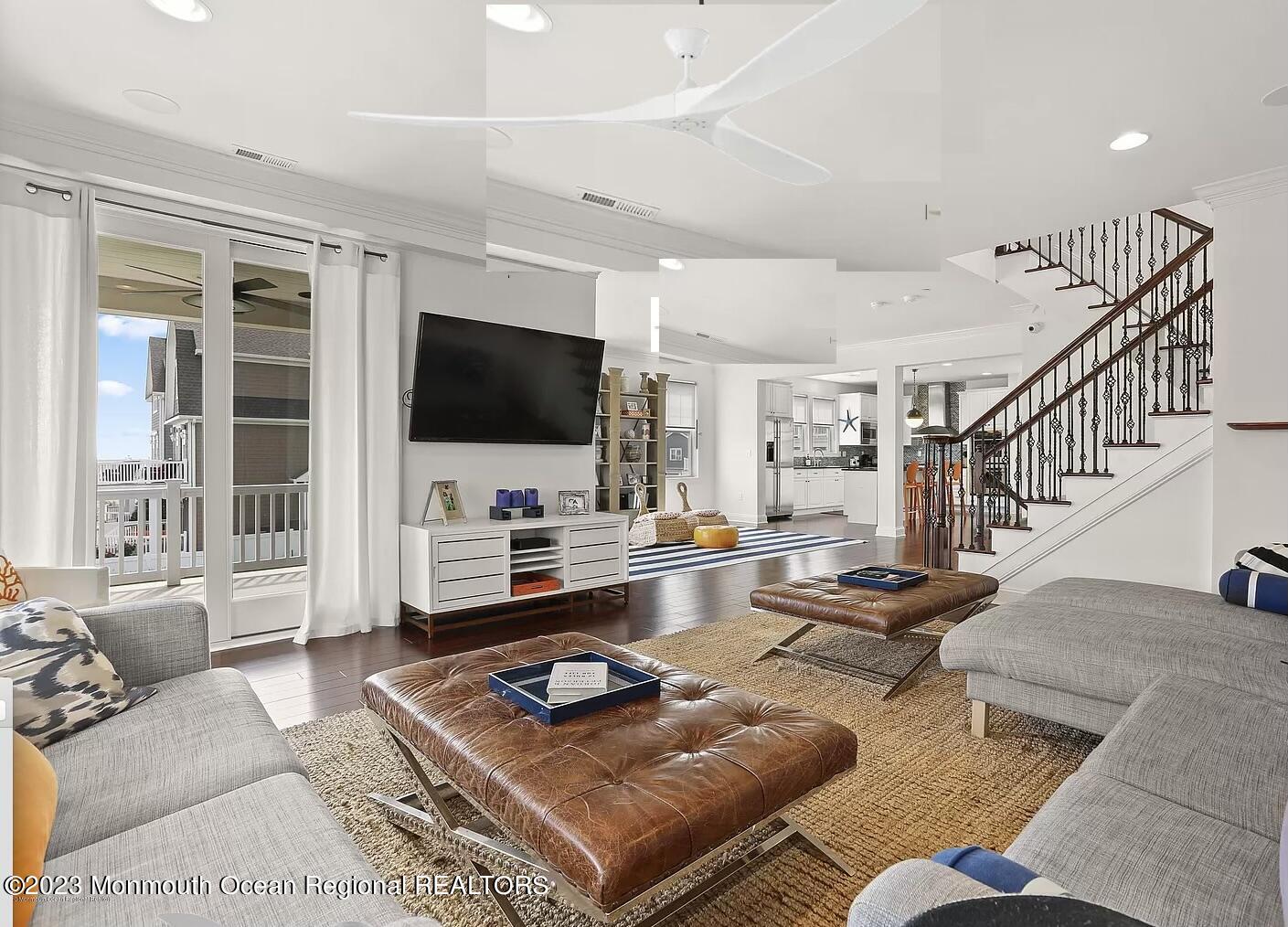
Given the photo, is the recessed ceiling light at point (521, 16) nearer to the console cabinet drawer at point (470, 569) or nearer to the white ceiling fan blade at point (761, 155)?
the white ceiling fan blade at point (761, 155)

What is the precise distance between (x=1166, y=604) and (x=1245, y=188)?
253cm

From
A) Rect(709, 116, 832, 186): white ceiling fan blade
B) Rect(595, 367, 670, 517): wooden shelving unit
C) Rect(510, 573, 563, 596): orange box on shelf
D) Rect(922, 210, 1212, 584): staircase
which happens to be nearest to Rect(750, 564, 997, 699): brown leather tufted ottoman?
Rect(922, 210, 1212, 584): staircase

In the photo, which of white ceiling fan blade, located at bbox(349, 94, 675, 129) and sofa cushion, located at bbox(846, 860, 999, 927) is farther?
white ceiling fan blade, located at bbox(349, 94, 675, 129)

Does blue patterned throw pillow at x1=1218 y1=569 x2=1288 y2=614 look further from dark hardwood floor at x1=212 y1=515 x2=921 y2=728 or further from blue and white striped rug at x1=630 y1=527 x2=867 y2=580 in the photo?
blue and white striped rug at x1=630 y1=527 x2=867 y2=580

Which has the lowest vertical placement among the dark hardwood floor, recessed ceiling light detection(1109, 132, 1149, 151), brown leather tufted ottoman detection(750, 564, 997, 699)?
the dark hardwood floor

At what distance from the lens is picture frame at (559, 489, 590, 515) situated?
15.8 ft

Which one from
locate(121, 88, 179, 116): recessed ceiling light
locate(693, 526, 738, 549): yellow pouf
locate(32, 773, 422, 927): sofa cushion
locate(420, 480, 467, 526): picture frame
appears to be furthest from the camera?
locate(693, 526, 738, 549): yellow pouf

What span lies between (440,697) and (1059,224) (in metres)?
4.56

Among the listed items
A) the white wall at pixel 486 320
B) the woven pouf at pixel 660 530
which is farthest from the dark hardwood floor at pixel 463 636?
the woven pouf at pixel 660 530

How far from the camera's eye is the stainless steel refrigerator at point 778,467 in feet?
31.7

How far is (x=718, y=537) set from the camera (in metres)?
7.23

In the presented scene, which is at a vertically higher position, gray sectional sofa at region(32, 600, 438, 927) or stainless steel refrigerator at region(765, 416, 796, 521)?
stainless steel refrigerator at region(765, 416, 796, 521)

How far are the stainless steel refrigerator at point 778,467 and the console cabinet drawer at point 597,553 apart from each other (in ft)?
16.9

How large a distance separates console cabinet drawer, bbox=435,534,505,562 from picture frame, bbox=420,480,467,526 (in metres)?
0.26
